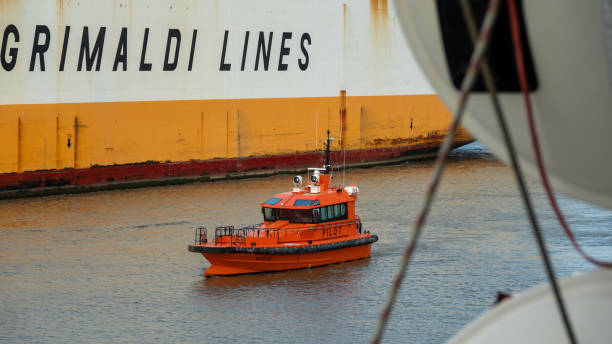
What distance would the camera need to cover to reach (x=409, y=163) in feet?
69.9

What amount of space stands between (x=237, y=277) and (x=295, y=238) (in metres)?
0.81

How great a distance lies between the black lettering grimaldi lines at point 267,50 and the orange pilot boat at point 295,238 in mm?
8627

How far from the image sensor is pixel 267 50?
19.8 m

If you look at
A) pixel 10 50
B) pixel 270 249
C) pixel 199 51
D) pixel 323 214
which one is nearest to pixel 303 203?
pixel 323 214

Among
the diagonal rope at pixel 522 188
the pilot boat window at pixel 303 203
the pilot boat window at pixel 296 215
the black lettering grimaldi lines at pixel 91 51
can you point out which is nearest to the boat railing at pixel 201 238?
the pilot boat window at pixel 296 215

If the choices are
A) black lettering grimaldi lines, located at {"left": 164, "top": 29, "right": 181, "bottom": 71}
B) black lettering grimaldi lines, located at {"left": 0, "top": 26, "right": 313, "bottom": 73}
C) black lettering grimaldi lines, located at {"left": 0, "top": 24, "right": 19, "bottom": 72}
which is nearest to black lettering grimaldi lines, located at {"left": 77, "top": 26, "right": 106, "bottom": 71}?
black lettering grimaldi lines, located at {"left": 0, "top": 26, "right": 313, "bottom": 73}

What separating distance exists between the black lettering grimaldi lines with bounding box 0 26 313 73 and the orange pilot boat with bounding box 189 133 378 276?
7.54m

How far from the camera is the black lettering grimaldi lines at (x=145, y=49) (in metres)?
16.6

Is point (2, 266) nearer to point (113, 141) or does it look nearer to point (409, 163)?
point (113, 141)

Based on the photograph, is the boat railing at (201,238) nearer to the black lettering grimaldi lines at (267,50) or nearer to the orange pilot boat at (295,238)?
the orange pilot boat at (295,238)

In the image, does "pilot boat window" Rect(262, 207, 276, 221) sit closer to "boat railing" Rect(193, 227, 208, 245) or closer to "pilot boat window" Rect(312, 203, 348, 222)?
"pilot boat window" Rect(312, 203, 348, 222)

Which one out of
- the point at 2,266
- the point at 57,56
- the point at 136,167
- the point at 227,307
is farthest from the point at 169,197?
the point at 227,307

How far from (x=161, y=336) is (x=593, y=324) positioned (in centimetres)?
697

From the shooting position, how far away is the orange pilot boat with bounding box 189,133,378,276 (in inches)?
417
